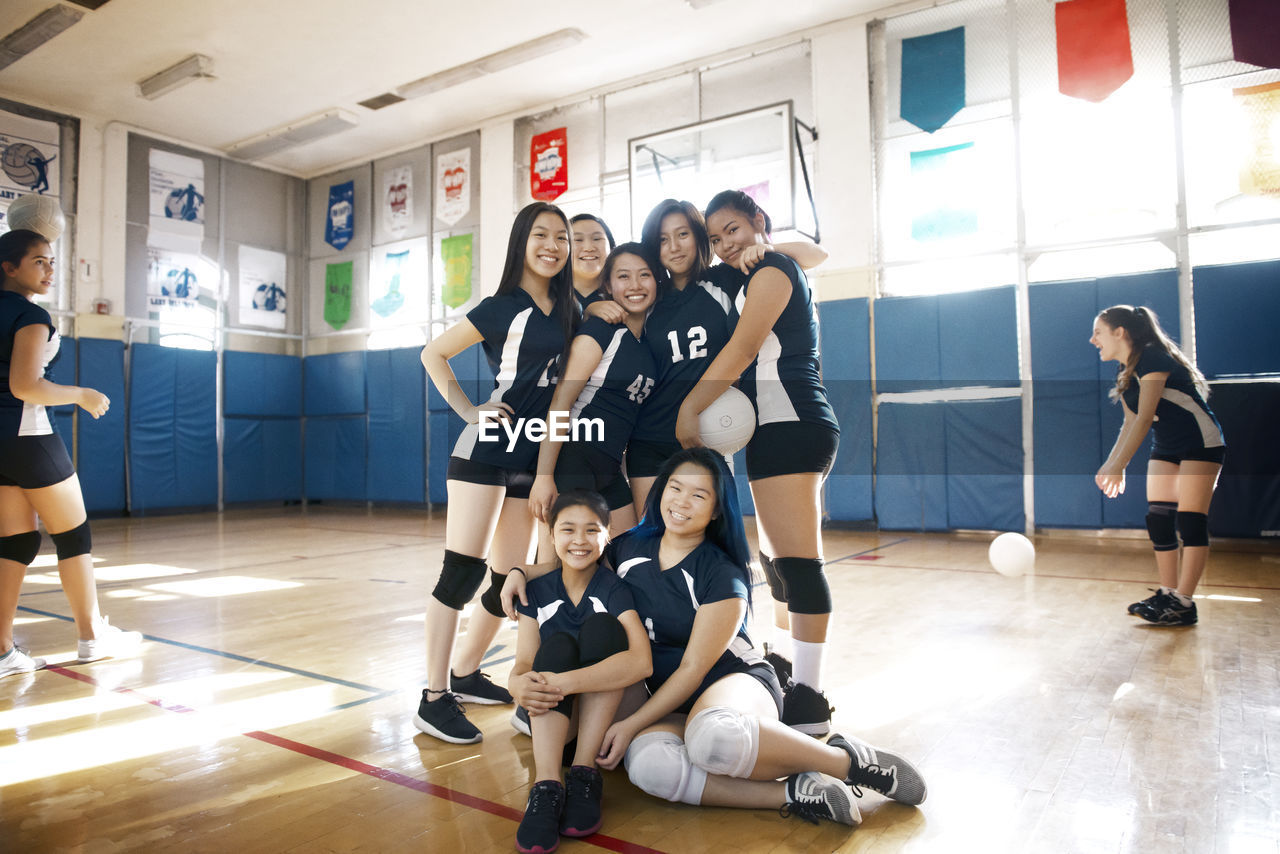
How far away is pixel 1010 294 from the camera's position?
7004 millimetres

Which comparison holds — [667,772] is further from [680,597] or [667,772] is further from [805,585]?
[805,585]

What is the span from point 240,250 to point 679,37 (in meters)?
6.83

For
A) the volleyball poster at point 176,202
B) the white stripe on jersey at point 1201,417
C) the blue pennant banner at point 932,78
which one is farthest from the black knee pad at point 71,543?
the volleyball poster at point 176,202

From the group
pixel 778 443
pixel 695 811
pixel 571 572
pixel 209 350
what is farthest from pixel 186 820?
pixel 209 350

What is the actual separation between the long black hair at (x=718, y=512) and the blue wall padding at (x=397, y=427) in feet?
28.3

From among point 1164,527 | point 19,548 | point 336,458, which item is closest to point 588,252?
point 19,548

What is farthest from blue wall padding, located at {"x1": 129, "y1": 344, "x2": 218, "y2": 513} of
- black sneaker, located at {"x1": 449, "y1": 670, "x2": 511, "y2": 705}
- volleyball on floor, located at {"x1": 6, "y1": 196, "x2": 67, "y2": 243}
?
black sneaker, located at {"x1": 449, "y1": 670, "x2": 511, "y2": 705}

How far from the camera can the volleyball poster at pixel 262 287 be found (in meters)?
11.2

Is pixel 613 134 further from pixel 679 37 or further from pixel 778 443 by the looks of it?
pixel 778 443

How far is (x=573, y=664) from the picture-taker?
1881 millimetres

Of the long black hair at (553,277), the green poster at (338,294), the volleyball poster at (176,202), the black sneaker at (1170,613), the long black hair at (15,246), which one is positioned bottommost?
the black sneaker at (1170,613)

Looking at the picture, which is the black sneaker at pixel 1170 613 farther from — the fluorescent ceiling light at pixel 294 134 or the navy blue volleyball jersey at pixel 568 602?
the fluorescent ceiling light at pixel 294 134

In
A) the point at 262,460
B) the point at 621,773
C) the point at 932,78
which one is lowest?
the point at 621,773

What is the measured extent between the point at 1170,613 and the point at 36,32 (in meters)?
10.3
